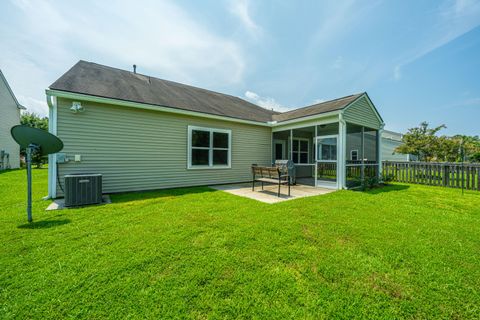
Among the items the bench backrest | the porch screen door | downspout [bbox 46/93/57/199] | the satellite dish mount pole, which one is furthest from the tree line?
downspout [bbox 46/93/57/199]

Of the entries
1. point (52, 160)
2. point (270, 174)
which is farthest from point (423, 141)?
point (52, 160)

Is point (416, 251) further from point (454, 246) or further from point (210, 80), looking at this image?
point (210, 80)

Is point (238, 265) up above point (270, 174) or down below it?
below

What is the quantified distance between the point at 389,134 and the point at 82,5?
107ft

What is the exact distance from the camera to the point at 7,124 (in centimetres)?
1641

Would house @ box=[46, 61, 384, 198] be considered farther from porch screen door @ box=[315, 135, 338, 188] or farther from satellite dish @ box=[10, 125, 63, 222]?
satellite dish @ box=[10, 125, 63, 222]

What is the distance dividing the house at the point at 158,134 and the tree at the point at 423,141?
25.9ft

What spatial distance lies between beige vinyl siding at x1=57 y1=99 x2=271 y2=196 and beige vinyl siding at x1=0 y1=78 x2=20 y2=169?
17208mm

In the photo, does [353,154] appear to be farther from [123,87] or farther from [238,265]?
[238,265]

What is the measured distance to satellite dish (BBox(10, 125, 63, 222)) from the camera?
3.76 m

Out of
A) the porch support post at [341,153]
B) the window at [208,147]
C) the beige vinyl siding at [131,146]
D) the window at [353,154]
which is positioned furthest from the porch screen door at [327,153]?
the window at [353,154]

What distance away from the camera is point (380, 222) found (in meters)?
3.96

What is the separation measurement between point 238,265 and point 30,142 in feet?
17.1

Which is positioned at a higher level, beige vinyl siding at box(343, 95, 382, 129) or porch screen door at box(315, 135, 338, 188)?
beige vinyl siding at box(343, 95, 382, 129)
